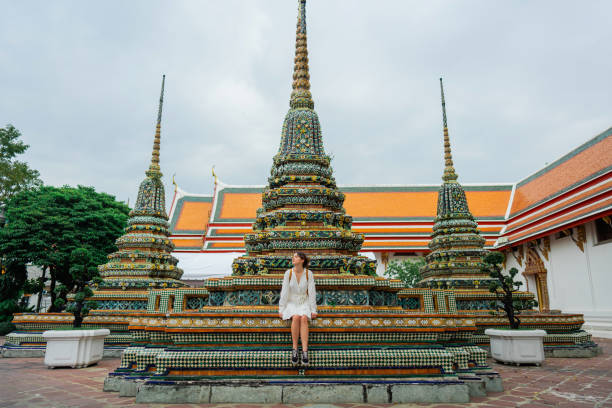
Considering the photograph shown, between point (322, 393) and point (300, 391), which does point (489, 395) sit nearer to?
point (322, 393)

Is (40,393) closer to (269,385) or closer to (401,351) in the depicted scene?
(269,385)

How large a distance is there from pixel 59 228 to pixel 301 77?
13.4 metres

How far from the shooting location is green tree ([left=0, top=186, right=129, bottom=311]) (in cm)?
1500

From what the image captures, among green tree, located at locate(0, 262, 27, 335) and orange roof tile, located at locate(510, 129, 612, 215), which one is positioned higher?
orange roof tile, located at locate(510, 129, 612, 215)

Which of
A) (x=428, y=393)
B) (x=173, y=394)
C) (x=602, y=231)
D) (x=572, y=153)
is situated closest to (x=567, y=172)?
(x=572, y=153)

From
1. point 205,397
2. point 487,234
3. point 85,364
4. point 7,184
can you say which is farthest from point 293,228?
point 7,184

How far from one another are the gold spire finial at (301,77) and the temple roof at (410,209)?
12.5 metres

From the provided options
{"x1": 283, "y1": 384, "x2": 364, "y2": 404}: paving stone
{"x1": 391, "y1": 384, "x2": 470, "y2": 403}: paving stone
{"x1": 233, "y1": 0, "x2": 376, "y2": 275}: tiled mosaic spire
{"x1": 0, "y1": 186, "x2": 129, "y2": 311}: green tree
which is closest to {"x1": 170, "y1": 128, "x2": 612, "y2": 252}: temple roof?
{"x1": 0, "y1": 186, "x2": 129, "y2": 311}: green tree

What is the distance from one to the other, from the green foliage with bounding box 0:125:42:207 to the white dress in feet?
76.0

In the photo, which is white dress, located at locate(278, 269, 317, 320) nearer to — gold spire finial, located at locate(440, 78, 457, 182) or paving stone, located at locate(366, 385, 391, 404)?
paving stone, located at locate(366, 385, 391, 404)

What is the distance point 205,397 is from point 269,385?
0.75 meters

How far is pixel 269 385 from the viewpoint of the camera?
4.63m

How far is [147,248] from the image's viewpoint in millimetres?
11359

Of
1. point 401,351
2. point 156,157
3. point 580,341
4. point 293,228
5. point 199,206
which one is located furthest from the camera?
point 199,206
